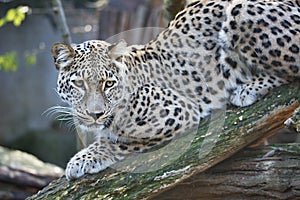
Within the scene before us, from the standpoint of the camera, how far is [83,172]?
19.0ft

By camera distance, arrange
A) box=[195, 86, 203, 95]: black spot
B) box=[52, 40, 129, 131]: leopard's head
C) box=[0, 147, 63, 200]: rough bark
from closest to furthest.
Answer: box=[52, 40, 129, 131]: leopard's head < box=[195, 86, 203, 95]: black spot < box=[0, 147, 63, 200]: rough bark

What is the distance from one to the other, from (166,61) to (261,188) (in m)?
1.45

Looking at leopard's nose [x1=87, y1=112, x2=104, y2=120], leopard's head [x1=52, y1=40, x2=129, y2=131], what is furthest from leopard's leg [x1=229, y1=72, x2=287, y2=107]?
leopard's nose [x1=87, y1=112, x2=104, y2=120]

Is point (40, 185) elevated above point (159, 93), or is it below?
below

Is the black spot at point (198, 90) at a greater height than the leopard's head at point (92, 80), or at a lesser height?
lesser

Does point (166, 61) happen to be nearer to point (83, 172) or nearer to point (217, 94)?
point (217, 94)

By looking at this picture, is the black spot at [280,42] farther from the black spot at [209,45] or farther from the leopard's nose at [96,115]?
the leopard's nose at [96,115]

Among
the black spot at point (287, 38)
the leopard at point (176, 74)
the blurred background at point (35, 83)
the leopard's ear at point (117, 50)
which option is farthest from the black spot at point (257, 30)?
the blurred background at point (35, 83)

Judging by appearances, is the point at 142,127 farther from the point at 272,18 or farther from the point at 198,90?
the point at 272,18

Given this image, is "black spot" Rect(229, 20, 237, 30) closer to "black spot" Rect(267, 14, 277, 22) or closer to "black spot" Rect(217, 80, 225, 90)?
"black spot" Rect(267, 14, 277, 22)

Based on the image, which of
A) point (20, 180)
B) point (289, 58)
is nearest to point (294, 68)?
point (289, 58)

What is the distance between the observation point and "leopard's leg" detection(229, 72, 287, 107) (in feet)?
18.7

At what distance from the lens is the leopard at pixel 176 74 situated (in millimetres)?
5586

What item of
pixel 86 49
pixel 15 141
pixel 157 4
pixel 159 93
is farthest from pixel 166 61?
pixel 15 141
